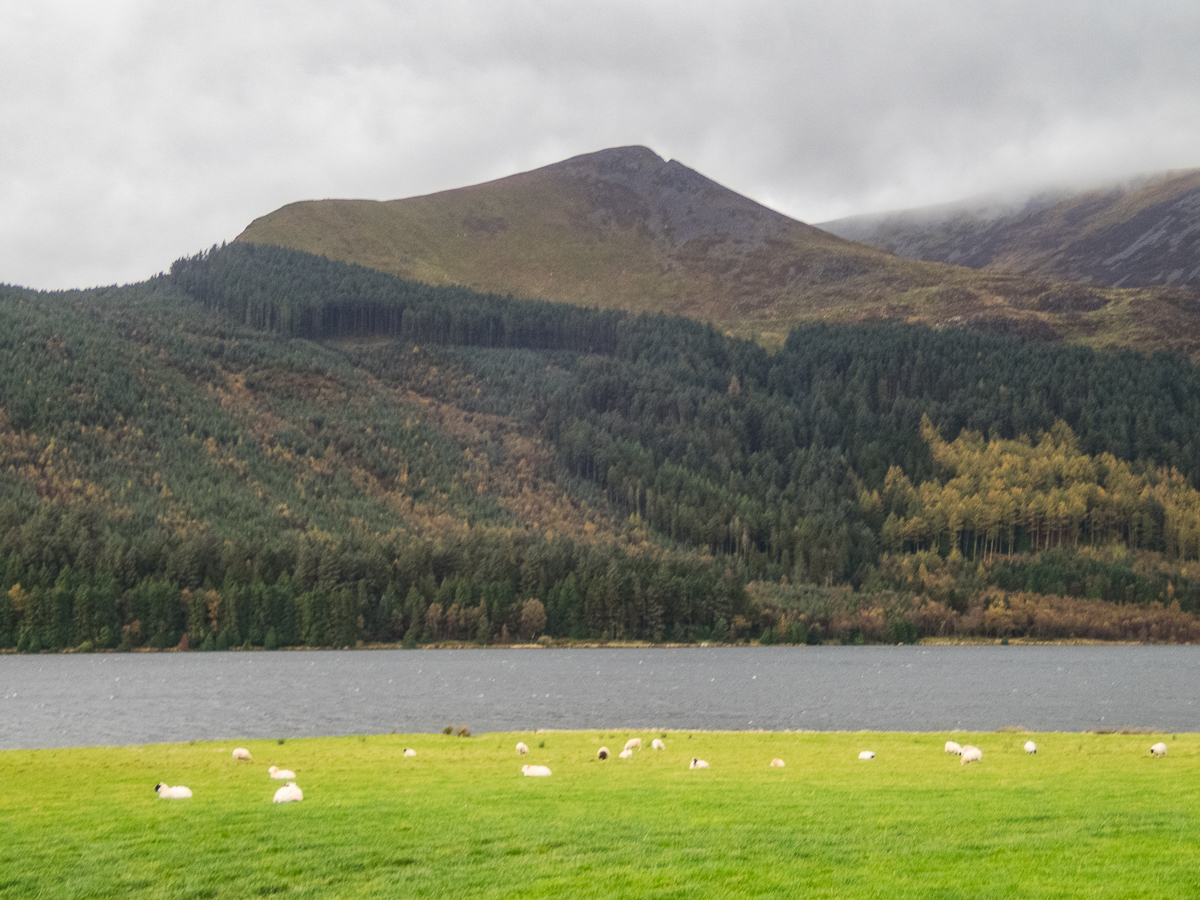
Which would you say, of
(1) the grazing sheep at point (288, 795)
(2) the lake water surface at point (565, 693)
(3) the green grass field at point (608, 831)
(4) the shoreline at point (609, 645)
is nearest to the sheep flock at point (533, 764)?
(1) the grazing sheep at point (288, 795)

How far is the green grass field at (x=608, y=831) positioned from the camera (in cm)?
1695

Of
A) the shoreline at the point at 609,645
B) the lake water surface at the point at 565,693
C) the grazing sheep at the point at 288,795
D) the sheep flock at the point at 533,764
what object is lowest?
the shoreline at the point at 609,645

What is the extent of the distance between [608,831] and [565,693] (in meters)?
74.4

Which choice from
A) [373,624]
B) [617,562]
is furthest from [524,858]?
[617,562]

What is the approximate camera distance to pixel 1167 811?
22.8 metres

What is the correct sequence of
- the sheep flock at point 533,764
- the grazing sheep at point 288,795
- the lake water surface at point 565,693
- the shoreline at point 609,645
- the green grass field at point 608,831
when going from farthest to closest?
the shoreline at point 609,645 → the lake water surface at point 565,693 → the sheep flock at point 533,764 → the grazing sheep at point 288,795 → the green grass field at point 608,831

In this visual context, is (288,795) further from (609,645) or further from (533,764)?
(609,645)

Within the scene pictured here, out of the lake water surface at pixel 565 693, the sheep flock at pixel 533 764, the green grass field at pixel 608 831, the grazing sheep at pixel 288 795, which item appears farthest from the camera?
the lake water surface at pixel 565 693

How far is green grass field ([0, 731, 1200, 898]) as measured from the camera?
55.6 feet

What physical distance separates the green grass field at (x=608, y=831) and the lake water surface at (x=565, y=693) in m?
32.2

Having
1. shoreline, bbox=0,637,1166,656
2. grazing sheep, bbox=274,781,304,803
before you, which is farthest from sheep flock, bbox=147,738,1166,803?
shoreline, bbox=0,637,1166,656

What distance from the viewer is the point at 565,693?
9394 cm

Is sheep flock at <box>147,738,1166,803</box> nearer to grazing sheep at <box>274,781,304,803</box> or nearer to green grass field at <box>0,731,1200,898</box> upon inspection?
grazing sheep at <box>274,781,304,803</box>

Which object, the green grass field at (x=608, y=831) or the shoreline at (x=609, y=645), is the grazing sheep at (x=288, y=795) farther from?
the shoreline at (x=609, y=645)
